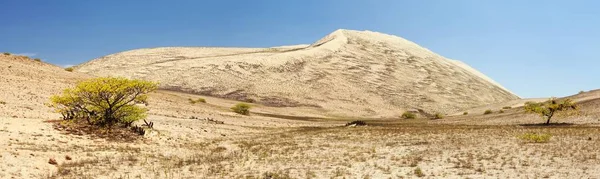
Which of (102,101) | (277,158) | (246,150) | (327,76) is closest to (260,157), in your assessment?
(277,158)

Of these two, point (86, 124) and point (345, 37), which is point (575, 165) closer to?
point (86, 124)

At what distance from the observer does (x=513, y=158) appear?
63.9 ft

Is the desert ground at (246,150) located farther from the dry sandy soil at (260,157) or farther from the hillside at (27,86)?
the hillside at (27,86)

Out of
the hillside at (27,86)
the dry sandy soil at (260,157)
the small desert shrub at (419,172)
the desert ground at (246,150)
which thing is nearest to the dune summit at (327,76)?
the hillside at (27,86)

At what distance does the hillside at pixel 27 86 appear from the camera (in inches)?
1328

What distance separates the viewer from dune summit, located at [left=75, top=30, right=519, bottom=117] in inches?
4166

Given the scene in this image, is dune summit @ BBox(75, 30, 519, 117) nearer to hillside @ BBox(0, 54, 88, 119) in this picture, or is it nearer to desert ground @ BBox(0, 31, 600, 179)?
hillside @ BBox(0, 54, 88, 119)

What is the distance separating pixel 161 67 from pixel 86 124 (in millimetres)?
97679

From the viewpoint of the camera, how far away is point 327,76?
Answer: 126750mm

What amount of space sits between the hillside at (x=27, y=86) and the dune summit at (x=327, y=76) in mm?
40447

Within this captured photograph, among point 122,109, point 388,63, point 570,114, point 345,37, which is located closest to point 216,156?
point 122,109

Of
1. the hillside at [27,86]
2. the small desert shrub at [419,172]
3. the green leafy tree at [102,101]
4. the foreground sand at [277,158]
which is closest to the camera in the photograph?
the small desert shrub at [419,172]

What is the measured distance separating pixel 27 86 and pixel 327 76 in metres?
87.9

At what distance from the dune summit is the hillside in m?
40.4
